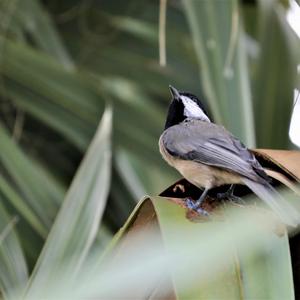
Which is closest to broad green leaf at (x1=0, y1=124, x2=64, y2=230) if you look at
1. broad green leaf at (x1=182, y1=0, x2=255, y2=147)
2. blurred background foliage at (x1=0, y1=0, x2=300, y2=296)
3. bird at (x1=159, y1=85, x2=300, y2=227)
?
blurred background foliage at (x1=0, y1=0, x2=300, y2=296)

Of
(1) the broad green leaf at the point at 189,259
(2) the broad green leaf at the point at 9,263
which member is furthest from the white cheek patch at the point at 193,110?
(1) the broad green leaf at the point at 189,259

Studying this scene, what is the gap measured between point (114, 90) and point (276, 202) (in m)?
1.44

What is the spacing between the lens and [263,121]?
237 cm

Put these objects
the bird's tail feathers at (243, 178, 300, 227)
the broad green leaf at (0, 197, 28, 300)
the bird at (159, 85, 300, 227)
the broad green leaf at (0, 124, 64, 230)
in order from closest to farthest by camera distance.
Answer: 1. the bird's tail feathers at (243, 178, 300, 227)
2. the broad green leaf at (0, 197, 28, 300)
3. the bird at (159, 85, 300, 227)
4. the broad green leaf at (0, 124, 64, 230)

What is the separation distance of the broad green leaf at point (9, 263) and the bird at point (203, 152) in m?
0.39

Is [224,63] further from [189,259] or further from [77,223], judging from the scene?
[189,259]

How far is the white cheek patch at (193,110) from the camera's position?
266cm

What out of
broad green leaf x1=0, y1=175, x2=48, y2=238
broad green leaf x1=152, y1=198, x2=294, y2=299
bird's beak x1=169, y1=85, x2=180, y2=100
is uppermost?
broad green leaf x1=152, y1=198, x2=294, y2=299

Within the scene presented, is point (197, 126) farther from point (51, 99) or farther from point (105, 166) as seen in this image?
point (105, 166)

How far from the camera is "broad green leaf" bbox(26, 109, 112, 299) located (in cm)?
138

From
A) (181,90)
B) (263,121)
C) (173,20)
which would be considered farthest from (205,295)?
(173,20)

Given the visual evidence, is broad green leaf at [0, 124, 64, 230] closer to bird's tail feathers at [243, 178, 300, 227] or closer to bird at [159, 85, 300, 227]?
bird at [159, 85, 300, 227]

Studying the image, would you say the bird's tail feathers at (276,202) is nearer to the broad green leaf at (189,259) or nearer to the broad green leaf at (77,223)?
the broad green leaf at (189,259)

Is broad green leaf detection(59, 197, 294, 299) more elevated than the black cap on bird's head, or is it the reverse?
broad green leaf detection(59, 197, 294, 299)
